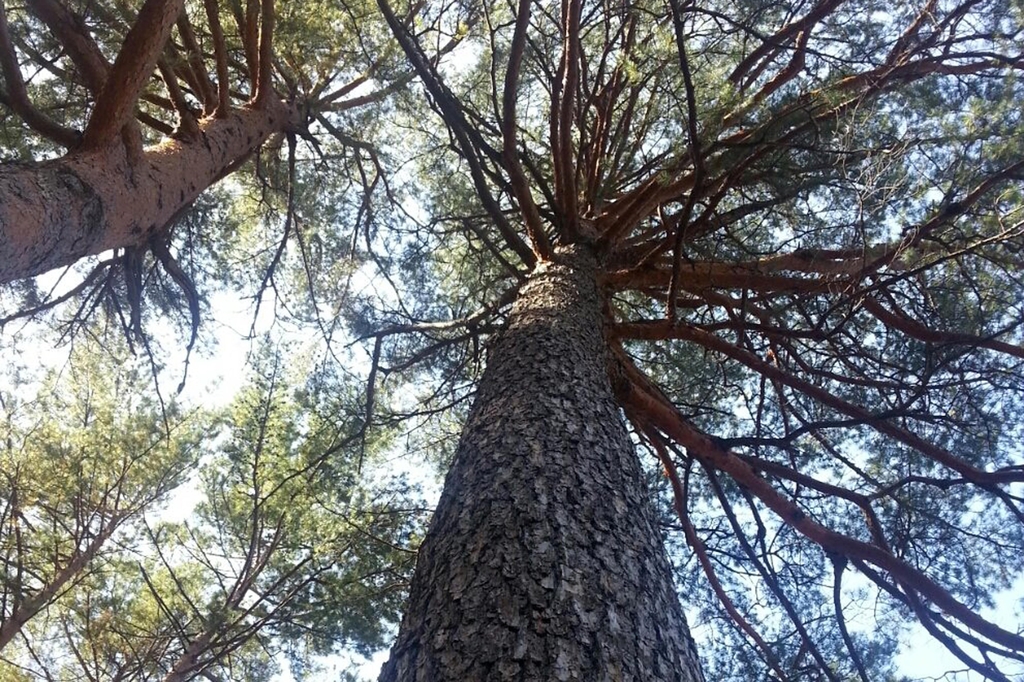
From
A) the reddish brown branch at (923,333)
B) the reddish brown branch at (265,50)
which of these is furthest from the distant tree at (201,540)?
the reddish brown branch at (923,333)

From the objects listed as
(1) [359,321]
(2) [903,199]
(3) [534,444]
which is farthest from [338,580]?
(2) [903,199]

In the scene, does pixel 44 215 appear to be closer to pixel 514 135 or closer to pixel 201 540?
pixel 514 135

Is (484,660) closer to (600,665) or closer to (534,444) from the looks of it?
(600,665)

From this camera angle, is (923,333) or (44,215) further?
(923,333)

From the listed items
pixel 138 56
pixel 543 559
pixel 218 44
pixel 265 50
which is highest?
pixel 265 50

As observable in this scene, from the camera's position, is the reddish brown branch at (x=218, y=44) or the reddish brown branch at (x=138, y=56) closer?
the reddish brown branch at (x=138, y=56)

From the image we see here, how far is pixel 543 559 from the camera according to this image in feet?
4.67

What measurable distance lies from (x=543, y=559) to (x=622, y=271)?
2660 mm

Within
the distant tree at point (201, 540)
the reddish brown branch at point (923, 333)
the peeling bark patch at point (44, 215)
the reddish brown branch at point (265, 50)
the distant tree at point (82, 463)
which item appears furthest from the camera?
the distant tree at point (82, 463)

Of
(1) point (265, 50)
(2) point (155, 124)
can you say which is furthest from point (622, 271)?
(2) point (155, 124)

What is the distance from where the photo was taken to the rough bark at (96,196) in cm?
249

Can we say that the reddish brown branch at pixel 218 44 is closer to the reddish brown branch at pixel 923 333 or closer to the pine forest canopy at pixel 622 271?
the pine forest canopy at pixel 622 271

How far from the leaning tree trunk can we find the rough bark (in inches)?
65.9

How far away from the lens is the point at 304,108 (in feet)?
17.8
